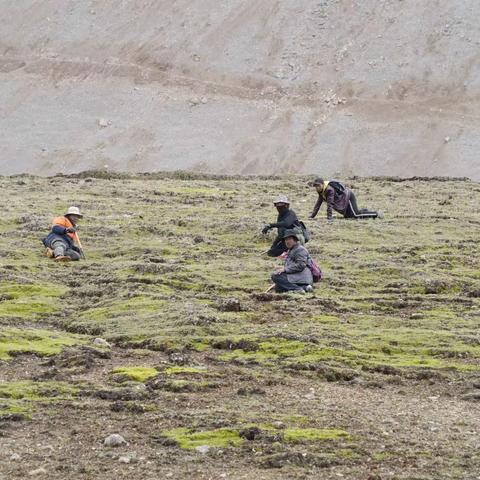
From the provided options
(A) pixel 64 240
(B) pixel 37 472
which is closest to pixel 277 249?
(A) pixel 64 240

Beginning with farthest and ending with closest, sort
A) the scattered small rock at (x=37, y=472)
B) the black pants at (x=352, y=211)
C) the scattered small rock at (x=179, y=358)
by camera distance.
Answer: the black pants at (x=352, y=211) → the scattered small rock at (x=179, y=358) → the scattered small rock at (x=37, y=472)

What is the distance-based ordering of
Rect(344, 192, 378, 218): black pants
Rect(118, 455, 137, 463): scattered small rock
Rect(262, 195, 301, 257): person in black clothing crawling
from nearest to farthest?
Rect(118, 455, 137, 463): scattered small rock < Rect(262, 195, 301, 257): person in black clothing crawling < Rect(344, 192, 378, 218): black pants

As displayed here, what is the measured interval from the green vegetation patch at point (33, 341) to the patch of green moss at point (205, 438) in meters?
5.50

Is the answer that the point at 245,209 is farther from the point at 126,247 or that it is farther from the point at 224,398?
the point at 224,398

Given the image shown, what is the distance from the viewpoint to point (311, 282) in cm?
2708

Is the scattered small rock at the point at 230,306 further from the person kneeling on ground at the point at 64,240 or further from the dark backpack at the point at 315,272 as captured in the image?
the person kneeling on ground at the point at 64,240

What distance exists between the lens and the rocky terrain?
48.3 ft

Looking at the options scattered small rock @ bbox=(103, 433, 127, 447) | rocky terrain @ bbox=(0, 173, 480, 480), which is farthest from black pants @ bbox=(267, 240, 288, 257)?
scattered small rock @ bbox=(103, 433, 127, 447)

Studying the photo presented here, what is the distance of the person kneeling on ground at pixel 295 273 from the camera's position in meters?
26.3

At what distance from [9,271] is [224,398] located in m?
13.5

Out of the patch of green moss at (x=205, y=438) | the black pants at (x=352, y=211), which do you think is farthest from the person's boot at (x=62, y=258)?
the patch of green moss at (x=205, y=438)

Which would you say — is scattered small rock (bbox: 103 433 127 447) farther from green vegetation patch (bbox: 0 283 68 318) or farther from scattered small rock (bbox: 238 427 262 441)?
green vegetation patch (bbox: 0 283 68 318)

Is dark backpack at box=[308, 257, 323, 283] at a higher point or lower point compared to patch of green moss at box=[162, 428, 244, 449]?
higher

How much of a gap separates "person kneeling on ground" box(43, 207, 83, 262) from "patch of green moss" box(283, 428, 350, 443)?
17659mm
